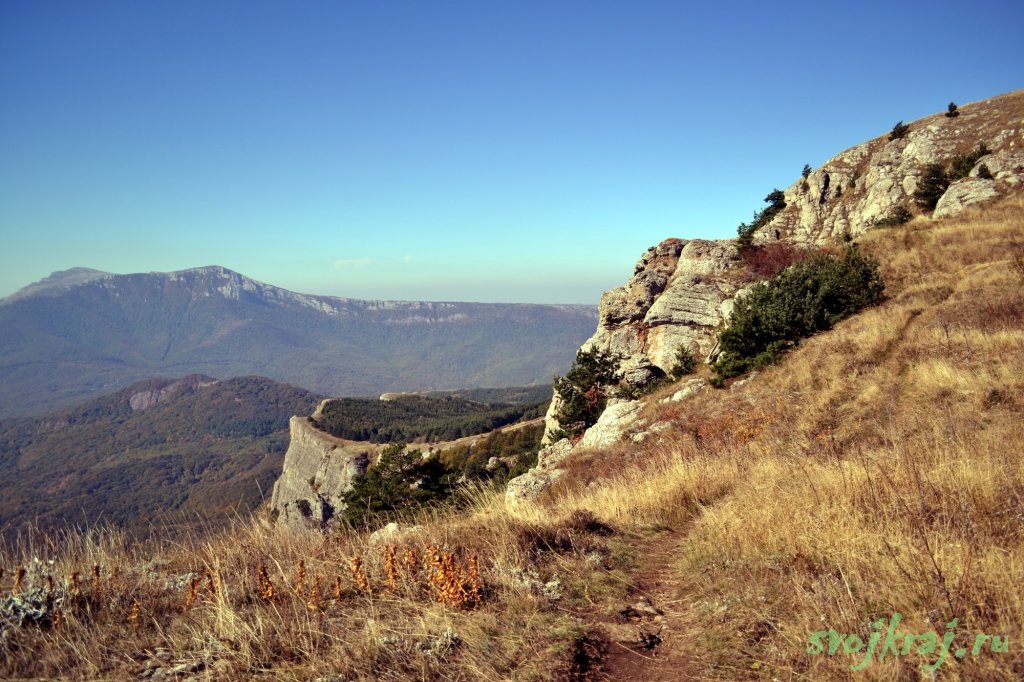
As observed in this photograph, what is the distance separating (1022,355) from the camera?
28.6ft

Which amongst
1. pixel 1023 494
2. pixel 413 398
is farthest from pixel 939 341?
pixel 413 398

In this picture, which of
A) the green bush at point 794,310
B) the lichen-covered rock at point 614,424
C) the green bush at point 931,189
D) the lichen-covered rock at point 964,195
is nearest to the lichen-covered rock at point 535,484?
the lichen-covered rock at point 614,424

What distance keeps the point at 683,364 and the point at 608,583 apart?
20779 mm

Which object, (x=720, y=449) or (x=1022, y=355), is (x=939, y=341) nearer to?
(x=1022, y=355)

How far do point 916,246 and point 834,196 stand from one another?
52.3 feet

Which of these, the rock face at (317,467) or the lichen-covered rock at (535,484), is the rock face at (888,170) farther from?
the rock face at (317,467)

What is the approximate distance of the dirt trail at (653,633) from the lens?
3047 millimetres

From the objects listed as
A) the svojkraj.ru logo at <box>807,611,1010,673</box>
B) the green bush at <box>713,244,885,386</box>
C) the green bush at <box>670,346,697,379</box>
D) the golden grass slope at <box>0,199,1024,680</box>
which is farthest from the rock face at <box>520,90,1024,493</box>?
the svojkraj.ru logo at <box>807,611,1010,673</box>

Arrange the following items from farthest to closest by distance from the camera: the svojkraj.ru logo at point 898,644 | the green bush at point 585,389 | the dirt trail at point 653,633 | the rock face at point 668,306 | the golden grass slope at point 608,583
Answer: the green bush at point 585,389 < the rock face at point 668,306 < the dirt trail at point 653,633 < the golden grass slope at point 608,583 < the svojkraj.ru logo at point 898,644

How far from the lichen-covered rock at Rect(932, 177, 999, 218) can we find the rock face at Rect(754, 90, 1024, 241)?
0.09 m

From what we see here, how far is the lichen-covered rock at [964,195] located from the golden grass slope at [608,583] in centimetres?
2623

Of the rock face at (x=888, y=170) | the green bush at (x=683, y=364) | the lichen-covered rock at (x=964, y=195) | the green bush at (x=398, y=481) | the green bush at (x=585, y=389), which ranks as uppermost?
the rock face at (x=888, y=170)

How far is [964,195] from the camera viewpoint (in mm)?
26594

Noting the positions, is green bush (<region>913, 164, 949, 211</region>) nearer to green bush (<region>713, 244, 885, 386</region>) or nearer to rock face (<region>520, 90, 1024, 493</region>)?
rock face (<region>520, 90, 1024, 493</region>)
